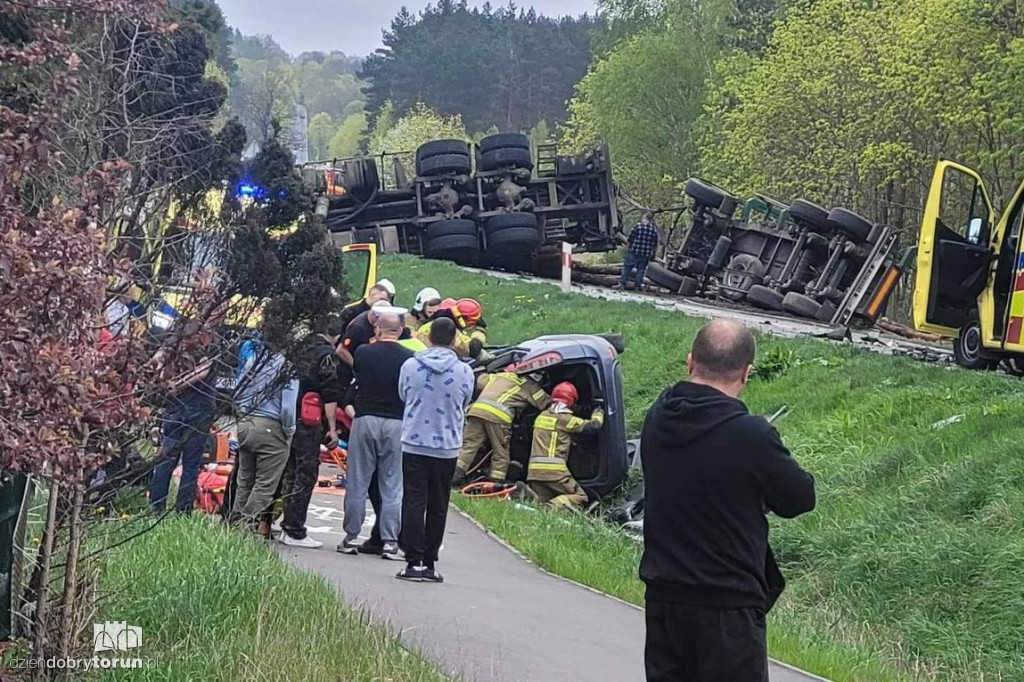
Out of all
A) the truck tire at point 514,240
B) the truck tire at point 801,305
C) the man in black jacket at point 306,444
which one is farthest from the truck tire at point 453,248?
the man in black jacket at point 306,444

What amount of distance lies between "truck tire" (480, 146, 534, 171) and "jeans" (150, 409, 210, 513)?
20.8m

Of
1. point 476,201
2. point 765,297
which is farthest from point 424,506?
point 476,201

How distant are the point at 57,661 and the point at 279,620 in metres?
0.92

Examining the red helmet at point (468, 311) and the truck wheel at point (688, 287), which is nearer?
the red helmet at point (468, 311)

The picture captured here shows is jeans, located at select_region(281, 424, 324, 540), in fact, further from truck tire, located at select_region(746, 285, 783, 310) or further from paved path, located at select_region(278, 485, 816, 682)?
truck tire, located at select_region(746, 285, 783, 310)

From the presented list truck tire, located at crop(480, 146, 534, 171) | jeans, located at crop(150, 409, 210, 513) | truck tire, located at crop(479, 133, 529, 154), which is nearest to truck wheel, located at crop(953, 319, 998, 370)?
jeans, located at crop(150, 409, 210, 513)

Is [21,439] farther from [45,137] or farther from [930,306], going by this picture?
[930,306]

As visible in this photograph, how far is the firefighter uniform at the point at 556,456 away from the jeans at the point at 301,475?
3.41 meters

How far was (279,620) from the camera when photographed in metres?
5.45

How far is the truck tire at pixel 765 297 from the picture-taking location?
23141 mm

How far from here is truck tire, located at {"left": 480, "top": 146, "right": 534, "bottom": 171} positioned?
1123 inches

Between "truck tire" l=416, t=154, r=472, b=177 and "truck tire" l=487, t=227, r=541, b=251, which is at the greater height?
"truck tire" l=416, t=154, r=472, b=177

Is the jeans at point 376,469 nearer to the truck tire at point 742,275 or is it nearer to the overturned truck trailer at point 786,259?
the overturned truck trailer at point 786,259

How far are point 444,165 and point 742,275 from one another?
7393 mm
